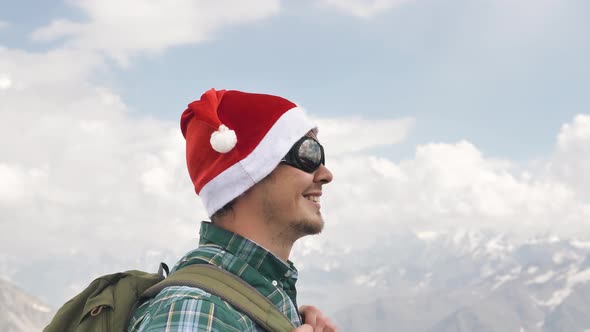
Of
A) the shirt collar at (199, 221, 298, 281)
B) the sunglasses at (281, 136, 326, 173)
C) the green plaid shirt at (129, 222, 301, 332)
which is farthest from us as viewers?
the sunglasses at (281, 136, 326, 173)

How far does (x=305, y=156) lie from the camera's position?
5996 millimetres

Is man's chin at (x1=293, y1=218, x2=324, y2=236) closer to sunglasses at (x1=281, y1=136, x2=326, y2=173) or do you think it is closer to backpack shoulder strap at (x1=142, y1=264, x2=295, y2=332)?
sunglasses at (x1=281, y1=136, x2=326, y2=173)

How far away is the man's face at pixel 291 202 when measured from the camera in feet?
18.8

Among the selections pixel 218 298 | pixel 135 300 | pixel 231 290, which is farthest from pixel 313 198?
pixel 135 300

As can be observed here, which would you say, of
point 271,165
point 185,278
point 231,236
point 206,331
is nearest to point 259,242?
point 231,236

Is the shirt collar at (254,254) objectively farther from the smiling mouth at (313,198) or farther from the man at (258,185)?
the smiling mouth at (313,198)

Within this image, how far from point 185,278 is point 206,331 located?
541mm

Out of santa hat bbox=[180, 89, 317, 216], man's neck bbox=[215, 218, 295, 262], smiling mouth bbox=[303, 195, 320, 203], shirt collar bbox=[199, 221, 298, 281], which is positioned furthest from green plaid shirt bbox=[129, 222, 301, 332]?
smiling mouth bbox=[303, 195, 320, 203]

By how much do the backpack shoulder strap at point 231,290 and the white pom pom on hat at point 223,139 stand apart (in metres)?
1.17

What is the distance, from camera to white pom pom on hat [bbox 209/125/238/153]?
18.4ft

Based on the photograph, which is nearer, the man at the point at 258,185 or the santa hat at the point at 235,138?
the man at the point at 258,185

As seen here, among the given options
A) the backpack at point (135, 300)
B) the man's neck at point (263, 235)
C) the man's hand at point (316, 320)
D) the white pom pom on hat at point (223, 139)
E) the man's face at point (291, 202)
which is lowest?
the backpack at point (135, 300)

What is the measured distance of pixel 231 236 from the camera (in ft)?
18.3

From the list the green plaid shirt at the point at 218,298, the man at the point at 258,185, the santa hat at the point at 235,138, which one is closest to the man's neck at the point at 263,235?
the man at the point at 258,185
